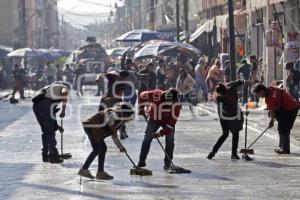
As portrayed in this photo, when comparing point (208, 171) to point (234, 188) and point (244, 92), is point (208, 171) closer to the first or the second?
point (234, 188)

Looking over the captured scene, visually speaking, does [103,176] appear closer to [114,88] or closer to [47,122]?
[114,88]

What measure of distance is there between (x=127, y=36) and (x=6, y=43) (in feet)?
95.2

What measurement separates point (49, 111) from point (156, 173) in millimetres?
2791

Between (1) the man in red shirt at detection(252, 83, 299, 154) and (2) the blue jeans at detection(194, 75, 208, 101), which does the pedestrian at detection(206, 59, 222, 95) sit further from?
(1) the man in red shirt at detection(252, 83, 299, 154)

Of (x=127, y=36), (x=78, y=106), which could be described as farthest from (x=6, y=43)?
(x=78, y=106)

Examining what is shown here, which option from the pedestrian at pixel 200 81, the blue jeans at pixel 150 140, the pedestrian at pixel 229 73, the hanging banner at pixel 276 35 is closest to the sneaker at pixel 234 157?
the blue jeans at pixel 150 140

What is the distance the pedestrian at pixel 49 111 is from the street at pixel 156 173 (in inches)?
10.1

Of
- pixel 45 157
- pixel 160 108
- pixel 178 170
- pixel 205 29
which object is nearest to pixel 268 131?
pixel 45 157

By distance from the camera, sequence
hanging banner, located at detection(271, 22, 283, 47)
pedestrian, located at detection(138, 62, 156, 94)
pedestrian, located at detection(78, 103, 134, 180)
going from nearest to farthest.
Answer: pedestrian, located at detection(78, 103, 134, 180), pedestrian, located at detection(138, 62, 156, 94), hanging banner, located at detection(271, 22, 283, 47)

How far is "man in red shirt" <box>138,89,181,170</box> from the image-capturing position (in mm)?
15000

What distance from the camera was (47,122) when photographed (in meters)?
17.1

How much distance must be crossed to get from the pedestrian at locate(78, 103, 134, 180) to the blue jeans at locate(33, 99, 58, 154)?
2448mm

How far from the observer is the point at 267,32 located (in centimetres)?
3712

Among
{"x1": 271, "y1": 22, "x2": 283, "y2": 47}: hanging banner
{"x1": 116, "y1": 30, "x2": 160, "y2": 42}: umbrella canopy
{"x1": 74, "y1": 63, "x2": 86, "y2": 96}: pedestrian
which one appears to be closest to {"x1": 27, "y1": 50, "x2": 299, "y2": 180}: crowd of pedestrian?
{"x1": 271, "y1": 22, "x2": 283, "y2": 47}: hanging banner
